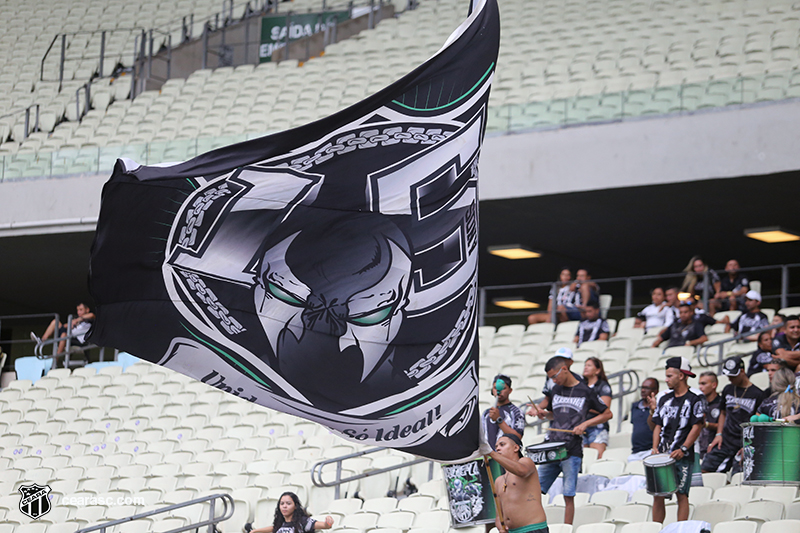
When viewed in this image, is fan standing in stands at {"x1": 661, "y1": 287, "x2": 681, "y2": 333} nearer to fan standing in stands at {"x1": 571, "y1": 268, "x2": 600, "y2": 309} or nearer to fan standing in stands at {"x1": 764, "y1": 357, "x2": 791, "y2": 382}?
fan standing in stands at {"x1": 571, "y1": 268, "x2": 600, "y2": 309}

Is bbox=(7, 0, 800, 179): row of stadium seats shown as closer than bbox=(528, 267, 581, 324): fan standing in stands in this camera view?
No

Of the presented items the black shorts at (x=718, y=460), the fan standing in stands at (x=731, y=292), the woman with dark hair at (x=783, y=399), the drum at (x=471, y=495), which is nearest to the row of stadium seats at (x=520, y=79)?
the fan standing in stands at (x=731, y=292)

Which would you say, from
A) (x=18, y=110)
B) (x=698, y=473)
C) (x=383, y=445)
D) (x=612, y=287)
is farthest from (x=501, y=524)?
(x=18, y=110)

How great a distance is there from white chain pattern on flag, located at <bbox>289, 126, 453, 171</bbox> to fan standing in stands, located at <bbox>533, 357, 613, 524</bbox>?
351 cm

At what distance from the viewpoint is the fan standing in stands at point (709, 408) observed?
9398 mm

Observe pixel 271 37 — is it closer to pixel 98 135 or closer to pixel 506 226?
pixel 98 135

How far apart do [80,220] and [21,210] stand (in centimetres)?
116

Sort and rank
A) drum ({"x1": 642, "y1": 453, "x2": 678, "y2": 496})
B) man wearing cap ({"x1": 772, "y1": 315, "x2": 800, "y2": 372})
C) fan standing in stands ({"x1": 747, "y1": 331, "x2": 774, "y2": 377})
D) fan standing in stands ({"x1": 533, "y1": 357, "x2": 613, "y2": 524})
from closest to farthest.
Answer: drum ({"x1": 642, "y1": 453, "x2": 678, "y2": 496}) < fan standing in stands ({"x1": 533, "y1": 357, "x2": 613, "y2": 524}) < man wearing cap ({"x1": 772, "y1": 315, "x2": 800, "y2": 372}) < fan standing in stands ({"x1": 747, "y1": 331, "x2": 774, "y2": 377})

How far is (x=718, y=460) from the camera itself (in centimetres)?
944

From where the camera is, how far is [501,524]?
717cm

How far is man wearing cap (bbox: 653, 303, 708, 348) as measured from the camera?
12.8 metres

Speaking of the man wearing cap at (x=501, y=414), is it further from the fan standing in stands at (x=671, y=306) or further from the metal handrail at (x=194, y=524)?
the fan standing in stands at (x=671, y=306)

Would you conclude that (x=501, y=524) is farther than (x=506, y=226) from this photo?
No

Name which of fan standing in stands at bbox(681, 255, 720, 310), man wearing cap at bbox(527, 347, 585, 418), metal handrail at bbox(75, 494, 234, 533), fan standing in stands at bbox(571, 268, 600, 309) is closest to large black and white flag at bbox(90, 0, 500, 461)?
man wearing cap at bbox(527, 347, 585, 418)
